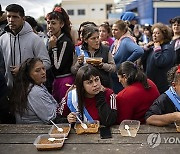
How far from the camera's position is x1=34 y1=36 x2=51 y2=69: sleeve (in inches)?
118

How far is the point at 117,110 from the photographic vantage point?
2535 millimetres

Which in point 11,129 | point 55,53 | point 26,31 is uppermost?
point 26,31

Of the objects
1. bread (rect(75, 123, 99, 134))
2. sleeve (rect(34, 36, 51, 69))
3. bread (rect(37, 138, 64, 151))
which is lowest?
bread (rect(75, 123, 99, 134))

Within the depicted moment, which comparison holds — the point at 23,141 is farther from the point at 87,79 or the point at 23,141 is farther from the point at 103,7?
the point at 103,7

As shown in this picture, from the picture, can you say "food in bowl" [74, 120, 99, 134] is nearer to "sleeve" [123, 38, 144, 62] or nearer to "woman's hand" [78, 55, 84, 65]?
"woman's hand" [78, 55, 84, 65]

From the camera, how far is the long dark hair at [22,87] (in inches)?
99.0

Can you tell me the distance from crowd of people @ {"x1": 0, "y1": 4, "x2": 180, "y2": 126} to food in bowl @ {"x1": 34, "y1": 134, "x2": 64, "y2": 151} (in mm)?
391

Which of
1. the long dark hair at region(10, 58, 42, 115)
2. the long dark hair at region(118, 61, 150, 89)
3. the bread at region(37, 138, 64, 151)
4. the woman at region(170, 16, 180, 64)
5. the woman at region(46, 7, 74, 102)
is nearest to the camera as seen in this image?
the bread at region(37, 138, 64, 151)

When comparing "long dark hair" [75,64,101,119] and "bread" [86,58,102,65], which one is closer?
"long dark hair" [75,64,101,119]

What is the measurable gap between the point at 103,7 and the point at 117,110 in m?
39.6

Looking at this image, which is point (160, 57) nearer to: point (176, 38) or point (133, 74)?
point (176, 38)

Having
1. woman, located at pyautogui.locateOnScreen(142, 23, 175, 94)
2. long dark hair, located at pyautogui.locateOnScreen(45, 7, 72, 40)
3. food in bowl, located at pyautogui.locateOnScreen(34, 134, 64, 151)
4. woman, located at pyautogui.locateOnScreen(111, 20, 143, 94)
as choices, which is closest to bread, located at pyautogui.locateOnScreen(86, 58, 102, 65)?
long dark hair, located at pyautogui.locateOnScreen(45, 7, 72, 40)

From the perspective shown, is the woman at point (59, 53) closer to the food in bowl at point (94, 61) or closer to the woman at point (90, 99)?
the food in bowl at point (94, 61)

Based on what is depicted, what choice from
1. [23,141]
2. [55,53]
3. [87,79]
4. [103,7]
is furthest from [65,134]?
[103,7]
